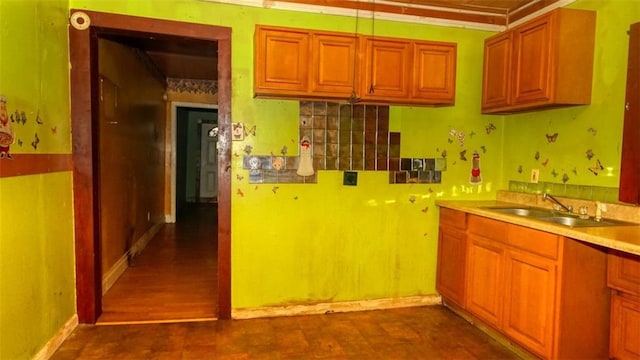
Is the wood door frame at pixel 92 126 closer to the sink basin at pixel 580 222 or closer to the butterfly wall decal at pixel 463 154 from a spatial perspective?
the butterfly wall decal at pixel 463 154

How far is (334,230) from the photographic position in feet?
10.5

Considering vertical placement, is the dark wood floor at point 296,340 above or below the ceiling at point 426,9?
below

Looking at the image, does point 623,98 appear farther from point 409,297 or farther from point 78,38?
point 78,38

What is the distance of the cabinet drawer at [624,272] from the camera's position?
2096mm

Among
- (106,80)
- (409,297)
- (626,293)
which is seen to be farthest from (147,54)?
(626,293)

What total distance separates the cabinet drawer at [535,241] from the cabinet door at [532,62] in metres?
0.87

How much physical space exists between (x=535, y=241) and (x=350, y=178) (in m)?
1.38

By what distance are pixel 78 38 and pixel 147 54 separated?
240 cm

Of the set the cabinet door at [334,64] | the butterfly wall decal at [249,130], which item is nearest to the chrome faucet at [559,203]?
the cabinet door at [334,64]

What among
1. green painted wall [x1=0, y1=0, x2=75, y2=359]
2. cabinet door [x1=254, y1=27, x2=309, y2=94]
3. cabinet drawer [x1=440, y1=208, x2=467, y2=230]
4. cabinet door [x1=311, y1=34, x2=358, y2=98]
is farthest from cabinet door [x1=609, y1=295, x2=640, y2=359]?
green painted wall [x1=0, y1=0, x2=75, y2=359]

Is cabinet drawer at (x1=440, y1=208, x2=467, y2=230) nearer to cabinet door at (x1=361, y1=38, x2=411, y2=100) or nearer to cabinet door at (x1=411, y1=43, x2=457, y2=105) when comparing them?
cabinet door at (x1=411, y1=43, x2=457, y2=105)

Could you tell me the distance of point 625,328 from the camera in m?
2.21

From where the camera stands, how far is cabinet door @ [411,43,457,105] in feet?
9.65

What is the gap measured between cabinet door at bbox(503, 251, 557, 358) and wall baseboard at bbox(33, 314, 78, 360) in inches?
109
